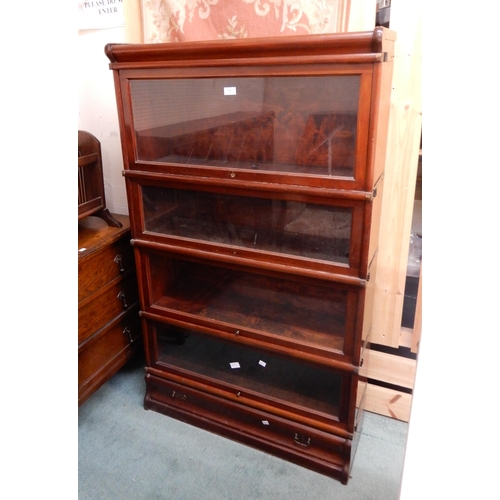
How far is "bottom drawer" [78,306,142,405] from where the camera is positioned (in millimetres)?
1667

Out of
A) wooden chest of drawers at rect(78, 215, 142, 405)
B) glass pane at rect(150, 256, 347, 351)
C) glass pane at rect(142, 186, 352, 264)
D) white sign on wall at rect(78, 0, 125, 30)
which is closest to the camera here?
glass pane at rect(142, 186, 352, 264)

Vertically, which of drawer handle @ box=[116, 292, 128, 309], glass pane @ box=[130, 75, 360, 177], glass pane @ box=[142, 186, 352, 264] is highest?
glass pane @ box=[130, 75, 360, 177]

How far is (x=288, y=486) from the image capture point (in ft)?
4.94

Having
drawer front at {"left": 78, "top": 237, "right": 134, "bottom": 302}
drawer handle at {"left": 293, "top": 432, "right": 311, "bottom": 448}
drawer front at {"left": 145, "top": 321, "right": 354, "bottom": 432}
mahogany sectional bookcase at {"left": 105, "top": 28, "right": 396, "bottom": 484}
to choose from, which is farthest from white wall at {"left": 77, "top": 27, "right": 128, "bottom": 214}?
drawer handle at {"left": 293, "top": 432, "right": 311, "bottom": 448}

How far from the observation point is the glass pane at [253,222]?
4.40 feet

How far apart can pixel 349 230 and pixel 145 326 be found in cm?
90

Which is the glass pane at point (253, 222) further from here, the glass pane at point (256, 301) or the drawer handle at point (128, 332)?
the drawer handle at point (128, 332)

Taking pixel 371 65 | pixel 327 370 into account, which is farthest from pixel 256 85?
pixel 327 370

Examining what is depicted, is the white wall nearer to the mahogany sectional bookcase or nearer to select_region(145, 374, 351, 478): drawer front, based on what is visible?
the mahogany sectional bookcase

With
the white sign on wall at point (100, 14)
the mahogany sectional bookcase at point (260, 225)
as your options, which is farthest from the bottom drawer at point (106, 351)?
the white sign on wall at point (100, 14)
